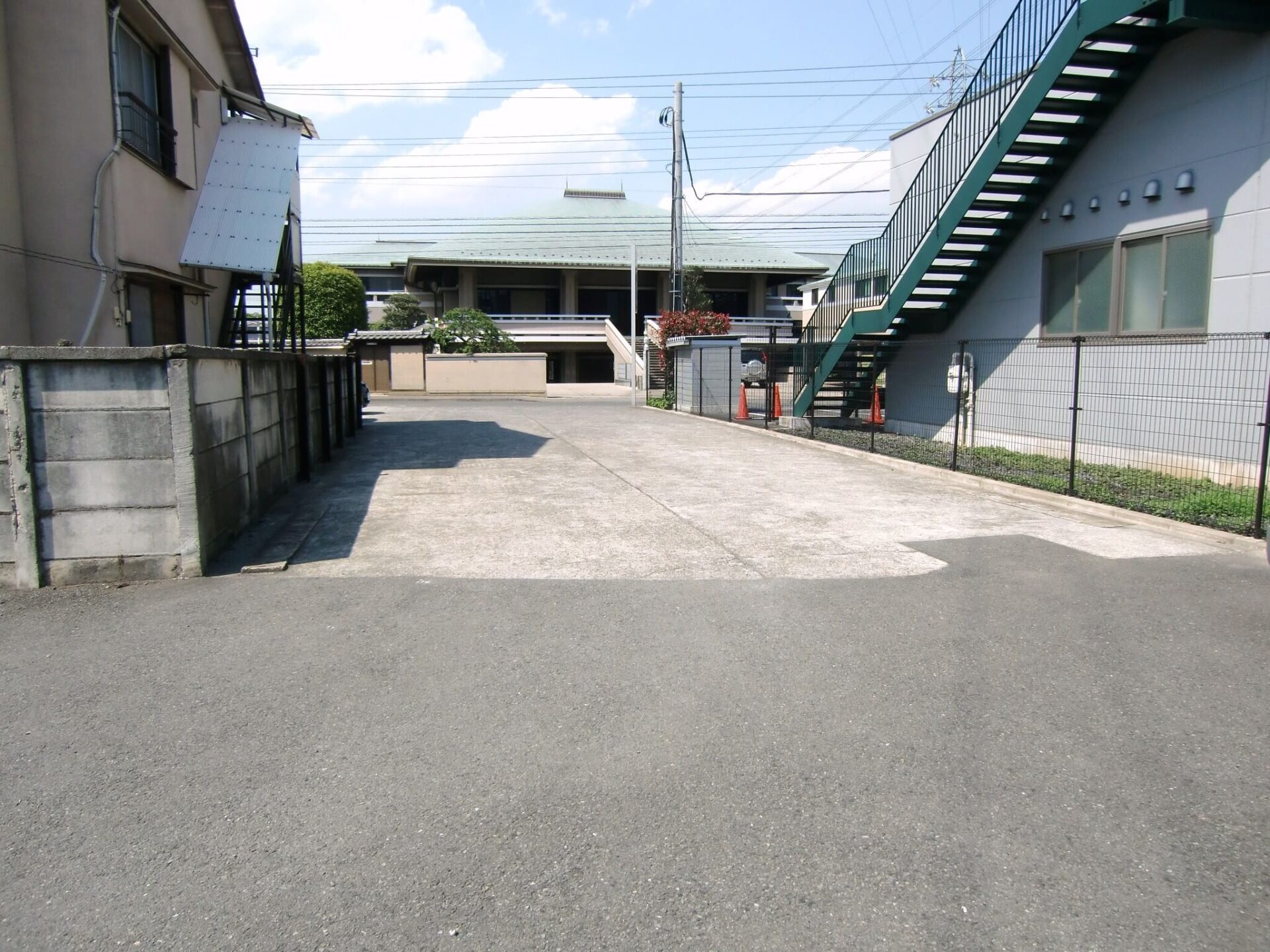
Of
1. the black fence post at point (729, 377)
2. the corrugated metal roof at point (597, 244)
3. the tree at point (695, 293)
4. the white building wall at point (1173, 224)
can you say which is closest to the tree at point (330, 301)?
the corrugated metal roof at point (597, 244)

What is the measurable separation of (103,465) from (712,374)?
60.1 feet

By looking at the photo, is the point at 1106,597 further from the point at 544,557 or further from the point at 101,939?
the point at 101,939

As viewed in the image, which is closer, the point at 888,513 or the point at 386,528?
the point at 386,528

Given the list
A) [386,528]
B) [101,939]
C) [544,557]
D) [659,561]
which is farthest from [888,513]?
[101,939]

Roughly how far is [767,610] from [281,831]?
3.62m

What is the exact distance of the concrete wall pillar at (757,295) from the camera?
52.8 m

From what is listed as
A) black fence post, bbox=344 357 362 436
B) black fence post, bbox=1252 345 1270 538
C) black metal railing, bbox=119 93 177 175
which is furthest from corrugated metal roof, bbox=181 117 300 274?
black fence post, bbox=1252 345 1270 538

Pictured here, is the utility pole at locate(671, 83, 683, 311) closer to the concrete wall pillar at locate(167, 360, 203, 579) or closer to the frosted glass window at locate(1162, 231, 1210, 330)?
the frosted glass window at locate(1162, 231, 1210, 330)

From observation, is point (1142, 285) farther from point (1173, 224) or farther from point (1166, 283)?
point (1173, 224)

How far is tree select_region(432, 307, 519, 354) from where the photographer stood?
3906cm

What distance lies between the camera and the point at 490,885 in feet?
10.4

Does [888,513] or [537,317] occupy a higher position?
[537,317]

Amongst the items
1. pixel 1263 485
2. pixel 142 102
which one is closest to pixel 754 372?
pixel 142 102

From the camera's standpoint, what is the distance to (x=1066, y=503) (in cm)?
1031
